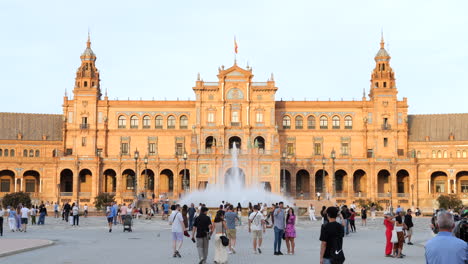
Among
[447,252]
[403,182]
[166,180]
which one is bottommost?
[447,252]

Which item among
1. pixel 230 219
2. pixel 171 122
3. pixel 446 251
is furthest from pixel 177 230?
pixel 171 122

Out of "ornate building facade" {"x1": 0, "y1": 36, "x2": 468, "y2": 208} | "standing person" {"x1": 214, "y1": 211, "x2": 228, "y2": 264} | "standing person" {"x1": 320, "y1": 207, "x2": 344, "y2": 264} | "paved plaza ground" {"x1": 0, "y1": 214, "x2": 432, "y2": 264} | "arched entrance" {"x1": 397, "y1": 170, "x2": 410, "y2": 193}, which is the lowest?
"paved plaza ground" {"x1": 0, "y1": 214, "x2": 432, "y2": 264}

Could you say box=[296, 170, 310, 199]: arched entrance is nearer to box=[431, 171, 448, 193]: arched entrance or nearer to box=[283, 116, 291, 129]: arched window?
box=[283, 116, 291, 129]: arched window

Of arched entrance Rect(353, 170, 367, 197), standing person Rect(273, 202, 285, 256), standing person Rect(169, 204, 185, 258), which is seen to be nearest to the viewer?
standing person Rect(169, 204, 185, 258)

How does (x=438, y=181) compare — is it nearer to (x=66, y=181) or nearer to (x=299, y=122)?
(x=299, y=122)

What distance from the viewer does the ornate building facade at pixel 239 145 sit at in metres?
86.5

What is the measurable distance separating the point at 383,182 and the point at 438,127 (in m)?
13.9

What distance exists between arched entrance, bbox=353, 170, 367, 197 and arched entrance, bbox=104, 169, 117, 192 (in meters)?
34.6

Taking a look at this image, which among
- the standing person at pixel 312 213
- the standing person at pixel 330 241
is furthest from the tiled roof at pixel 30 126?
the standing person at pixel 330 241

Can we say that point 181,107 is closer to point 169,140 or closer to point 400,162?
point 169,140

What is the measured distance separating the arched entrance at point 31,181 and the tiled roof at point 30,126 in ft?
21.1

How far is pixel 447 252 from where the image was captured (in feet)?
28.1

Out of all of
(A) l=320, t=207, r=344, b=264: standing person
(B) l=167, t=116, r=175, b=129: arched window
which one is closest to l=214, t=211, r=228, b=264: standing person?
(A) l=320, t=207, r=344, b=264: standing person

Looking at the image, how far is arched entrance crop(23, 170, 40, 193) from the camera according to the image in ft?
301
